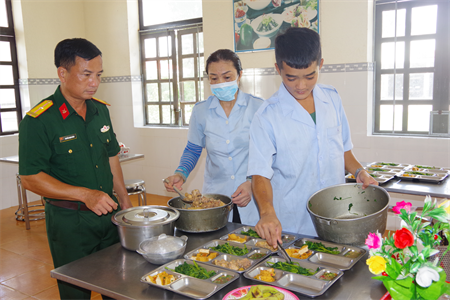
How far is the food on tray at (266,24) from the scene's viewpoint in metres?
4.53

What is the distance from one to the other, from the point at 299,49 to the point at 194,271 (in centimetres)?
99

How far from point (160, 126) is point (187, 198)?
4.09 metres

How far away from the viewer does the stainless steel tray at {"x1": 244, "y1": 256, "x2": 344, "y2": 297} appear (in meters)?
1.28

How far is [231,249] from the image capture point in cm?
164

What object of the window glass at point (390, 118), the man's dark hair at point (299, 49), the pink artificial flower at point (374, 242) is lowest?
the pink artificial flower at point (374, 242)

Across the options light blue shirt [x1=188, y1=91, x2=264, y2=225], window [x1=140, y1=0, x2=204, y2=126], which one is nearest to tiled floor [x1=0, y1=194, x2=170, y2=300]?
light blue shirt [x1=188, y1=91, x2=264, y2=225]

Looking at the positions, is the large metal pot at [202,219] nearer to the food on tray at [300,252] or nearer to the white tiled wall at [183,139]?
the food on tray at [300,252]

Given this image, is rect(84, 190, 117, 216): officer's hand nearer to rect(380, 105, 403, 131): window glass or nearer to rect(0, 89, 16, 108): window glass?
Answer: rect(380, 105, 403, 131): window glass

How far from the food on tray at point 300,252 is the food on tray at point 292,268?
0.06m

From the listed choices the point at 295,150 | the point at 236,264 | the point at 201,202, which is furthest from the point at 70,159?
the point at 295,150

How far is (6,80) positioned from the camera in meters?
5.67

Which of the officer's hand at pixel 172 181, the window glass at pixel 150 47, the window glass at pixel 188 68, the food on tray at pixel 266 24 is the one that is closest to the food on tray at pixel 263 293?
the officer's hand at pixel 172 181

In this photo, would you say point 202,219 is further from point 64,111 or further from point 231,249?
point 64,111

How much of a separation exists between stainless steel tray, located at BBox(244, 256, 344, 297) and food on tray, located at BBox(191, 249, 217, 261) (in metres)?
0.22
